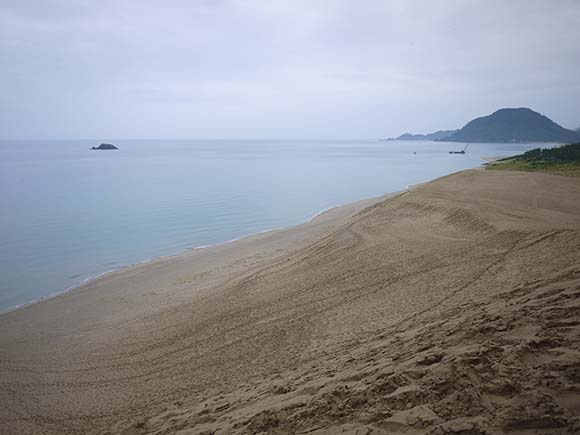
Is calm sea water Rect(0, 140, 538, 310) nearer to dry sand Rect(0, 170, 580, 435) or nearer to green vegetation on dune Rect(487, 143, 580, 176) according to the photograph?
dry sand Rect(0, 170, 580, 435)

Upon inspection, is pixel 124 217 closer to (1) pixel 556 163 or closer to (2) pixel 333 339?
(2) pixel 333 339

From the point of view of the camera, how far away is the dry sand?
12.3 ft

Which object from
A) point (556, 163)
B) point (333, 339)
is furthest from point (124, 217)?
point (556, 163)

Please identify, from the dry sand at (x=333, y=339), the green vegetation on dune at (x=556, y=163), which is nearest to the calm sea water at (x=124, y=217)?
the dry sand at (x=333, y=339)

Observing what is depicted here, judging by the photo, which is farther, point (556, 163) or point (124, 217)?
point (556, 163)

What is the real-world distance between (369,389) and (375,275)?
622 cm

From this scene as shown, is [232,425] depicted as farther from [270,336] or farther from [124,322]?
[124,322]

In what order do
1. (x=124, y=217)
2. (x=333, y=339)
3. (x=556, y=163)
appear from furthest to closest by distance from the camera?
1. (x=556, y=163)
2. (x=124, y=217)
3. (x=333, y=339)

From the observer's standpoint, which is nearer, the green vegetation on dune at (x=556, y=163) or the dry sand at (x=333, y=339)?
the dry sand at (x=333, y=339)

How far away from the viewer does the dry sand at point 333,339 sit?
3752 millimetres

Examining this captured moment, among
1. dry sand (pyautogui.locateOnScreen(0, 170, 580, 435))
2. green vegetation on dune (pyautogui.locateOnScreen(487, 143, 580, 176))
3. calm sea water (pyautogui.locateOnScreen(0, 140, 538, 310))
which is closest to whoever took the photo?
dry sand (pyautogui.locateOnScreen(0, 170, 580, 435))

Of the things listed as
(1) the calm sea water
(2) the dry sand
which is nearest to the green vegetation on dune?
(1) the calm sea water

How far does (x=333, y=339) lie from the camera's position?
6.99 meters

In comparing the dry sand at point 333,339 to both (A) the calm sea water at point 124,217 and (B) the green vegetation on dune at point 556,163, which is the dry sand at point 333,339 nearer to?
(A) the calm sea water at point 124,217
